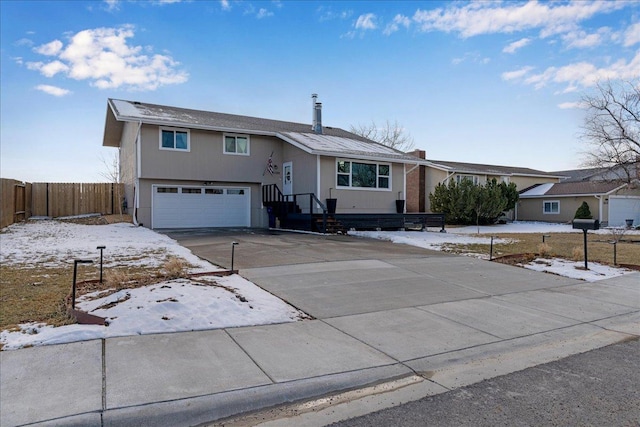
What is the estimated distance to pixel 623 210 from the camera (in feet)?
103

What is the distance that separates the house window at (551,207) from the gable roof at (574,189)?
79 centimetres

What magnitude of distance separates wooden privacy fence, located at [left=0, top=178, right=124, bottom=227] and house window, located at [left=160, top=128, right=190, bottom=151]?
5.92 meters

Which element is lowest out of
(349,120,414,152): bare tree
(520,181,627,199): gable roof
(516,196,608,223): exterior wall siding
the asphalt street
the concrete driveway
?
the asphalt street

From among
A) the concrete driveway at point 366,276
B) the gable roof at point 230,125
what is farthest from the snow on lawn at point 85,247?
the gable roof at point 230,125

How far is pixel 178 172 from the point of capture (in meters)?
19.2

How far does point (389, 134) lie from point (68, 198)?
34.8 m

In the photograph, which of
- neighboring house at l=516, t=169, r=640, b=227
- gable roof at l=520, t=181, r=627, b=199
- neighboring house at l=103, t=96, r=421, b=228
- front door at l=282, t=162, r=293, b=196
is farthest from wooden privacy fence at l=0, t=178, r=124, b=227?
gable roof at l=520, t=181, r=627, b=199

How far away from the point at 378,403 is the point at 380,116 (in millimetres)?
46585

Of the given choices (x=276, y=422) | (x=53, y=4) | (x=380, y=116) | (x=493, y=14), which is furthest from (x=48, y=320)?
(x=380, y=116)

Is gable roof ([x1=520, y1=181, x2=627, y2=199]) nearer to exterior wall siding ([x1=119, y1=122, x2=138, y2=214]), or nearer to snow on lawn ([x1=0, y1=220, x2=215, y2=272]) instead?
snow on lawn ([x1=0, y1=220, x2=215, y2=272])

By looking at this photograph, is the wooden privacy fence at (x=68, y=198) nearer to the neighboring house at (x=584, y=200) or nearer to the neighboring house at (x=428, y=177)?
the neighboring house at (x=428, y=177)

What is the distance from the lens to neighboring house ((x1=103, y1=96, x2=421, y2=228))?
18.7 meters

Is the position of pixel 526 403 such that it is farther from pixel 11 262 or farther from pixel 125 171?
pixel 125 171

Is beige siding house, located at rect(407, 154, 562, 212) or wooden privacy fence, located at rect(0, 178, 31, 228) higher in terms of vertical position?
beige siding house, located at rect(407, 154, 562, 212)
